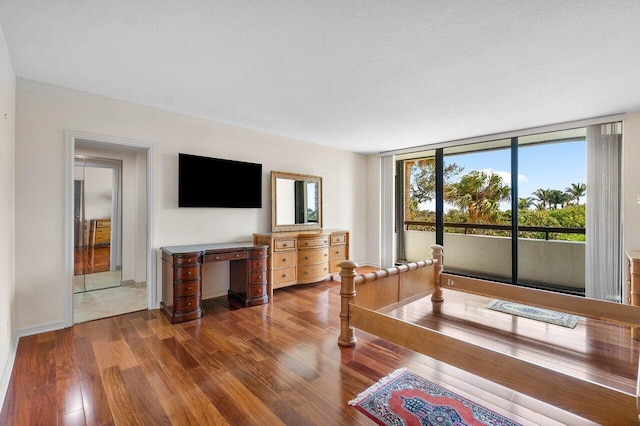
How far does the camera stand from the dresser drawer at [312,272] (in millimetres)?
4520

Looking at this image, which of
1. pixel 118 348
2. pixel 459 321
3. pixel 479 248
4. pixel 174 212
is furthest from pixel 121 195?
pixel 479 248

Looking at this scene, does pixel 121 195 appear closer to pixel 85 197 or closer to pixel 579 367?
pixel 85 197

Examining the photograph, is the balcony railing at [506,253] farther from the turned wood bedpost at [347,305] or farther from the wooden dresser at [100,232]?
the wooden dresser at [100,232]

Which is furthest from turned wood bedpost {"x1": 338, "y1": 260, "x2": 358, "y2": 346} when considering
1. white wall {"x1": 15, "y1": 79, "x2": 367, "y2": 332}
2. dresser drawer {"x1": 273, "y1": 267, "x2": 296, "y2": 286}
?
white wall {"x1": 15, "y1": 79, "x2": 367, "y2": 332}

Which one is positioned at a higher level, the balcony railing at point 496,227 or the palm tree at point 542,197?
the palm tree at point 542,197

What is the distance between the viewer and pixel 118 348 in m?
2.57

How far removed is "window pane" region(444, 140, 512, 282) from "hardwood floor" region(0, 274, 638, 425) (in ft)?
7.12

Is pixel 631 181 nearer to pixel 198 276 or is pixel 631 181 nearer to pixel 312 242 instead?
pixel 312 242

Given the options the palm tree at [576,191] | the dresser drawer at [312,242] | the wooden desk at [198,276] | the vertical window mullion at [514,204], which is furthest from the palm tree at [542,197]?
the wooden desk at [198,276]

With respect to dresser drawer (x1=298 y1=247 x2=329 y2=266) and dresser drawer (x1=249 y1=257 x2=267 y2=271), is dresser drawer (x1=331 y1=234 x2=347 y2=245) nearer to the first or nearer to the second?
dresser drawer (x1=298 y1=247 x2=329 y2=266)

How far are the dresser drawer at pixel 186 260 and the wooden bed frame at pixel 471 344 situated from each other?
67.5 inches

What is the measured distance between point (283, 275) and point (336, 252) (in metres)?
1.09

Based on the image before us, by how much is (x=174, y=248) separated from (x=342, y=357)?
91.8 inches

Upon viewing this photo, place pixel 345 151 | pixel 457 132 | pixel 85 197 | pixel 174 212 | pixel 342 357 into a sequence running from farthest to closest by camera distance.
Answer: pixel 345 151 → pixel 457 132 → pixel 85 197 → pixel 174 212 → pixel 342 357
